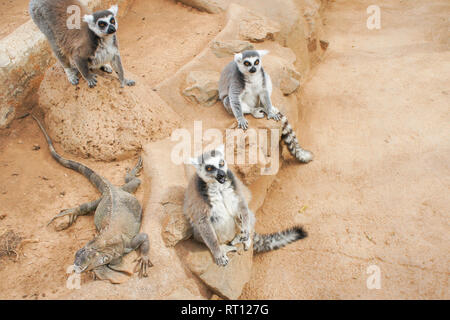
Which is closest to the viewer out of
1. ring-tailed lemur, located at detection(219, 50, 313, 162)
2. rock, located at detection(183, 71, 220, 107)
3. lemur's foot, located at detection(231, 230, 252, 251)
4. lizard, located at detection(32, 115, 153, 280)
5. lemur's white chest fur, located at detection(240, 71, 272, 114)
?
lizard, located at detection(32, 115, 153, 280)

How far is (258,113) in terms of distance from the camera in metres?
5.20

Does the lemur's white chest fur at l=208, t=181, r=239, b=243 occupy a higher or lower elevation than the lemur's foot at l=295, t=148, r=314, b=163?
higher

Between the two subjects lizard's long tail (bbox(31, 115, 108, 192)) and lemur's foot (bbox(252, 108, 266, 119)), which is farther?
lemur's foot (bbox(252, 108, 266, 119))

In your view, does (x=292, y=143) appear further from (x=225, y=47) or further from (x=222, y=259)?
(x=222, y=259)

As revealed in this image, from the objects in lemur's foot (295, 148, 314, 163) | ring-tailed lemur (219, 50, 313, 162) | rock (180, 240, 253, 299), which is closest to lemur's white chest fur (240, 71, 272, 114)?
ring-tailed lemur (219, 50, 313, 162)

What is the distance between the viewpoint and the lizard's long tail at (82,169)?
431 centimetres

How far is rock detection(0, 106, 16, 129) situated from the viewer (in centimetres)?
522

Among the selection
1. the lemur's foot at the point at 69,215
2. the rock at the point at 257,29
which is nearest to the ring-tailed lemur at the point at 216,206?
the lemur's foot at the point at 69,215

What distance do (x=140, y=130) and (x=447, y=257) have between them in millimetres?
4432

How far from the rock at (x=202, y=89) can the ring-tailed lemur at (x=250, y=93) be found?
0.33 metres

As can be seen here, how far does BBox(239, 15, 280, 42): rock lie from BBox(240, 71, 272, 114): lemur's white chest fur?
1.90m

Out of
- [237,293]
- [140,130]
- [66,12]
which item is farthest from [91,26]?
[237,293]

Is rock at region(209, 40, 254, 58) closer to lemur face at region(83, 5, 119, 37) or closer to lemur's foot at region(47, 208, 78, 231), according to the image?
lemur face at region(83, 5, 119, 37)

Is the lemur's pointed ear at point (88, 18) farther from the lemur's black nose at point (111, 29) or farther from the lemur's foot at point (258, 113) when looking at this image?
the lemur's foot at point (258, 113)
